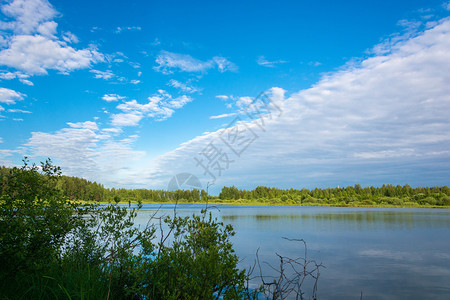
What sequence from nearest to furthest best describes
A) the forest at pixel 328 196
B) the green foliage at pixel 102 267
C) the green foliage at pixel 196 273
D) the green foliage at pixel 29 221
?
the green foliage at pixel 196 273 → the green foliage at pixel 102 267 → the green foliage at pixel 29 221 → the forest at pixel 328 196

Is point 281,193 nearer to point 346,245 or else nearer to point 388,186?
point 388,186

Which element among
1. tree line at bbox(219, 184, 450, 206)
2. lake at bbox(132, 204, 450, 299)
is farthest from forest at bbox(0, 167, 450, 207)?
lake at bbox(132, 204, 450, 299)

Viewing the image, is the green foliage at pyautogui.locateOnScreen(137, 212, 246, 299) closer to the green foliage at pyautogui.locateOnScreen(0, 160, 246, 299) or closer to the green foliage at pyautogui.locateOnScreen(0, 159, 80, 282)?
the green foliage at pyautogui.locateOnScreen(0, 160, 246, 299)

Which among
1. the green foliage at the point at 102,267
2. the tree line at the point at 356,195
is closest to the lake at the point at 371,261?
the green foliage at the point at 102,267

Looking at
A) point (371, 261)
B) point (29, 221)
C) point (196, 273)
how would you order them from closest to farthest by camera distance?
point (196, 273), point (29, 221), point (371, 261)

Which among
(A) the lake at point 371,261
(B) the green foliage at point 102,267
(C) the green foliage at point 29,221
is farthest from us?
(A) the lake at point 371,261

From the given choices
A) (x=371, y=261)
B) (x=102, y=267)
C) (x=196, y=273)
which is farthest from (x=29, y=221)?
(x=371, y=261)

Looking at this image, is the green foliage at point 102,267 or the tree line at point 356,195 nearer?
the green foliage at point 102,267

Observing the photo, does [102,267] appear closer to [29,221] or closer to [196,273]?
[29,221]

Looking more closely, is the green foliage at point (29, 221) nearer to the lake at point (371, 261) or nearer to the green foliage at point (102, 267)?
the green foliage at point (102, 267)

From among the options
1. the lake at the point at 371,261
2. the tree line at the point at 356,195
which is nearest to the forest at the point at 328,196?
the tree line at the point at 356,195

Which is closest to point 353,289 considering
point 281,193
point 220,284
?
point 220,284

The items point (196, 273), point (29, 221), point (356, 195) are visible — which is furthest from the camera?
point (356, 195)

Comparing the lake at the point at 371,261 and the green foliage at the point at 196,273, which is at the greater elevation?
the green foliage at the point at 196,273
